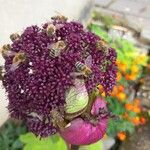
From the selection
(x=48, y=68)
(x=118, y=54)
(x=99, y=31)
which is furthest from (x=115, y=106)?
(x=48, y=68)

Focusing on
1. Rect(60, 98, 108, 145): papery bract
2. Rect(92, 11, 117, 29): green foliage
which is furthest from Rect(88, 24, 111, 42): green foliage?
Rect(60, 98, 108, 145): papery bract

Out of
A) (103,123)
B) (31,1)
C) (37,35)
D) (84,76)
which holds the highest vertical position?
(31,1)

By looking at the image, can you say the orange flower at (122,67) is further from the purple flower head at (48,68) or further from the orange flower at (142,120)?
the purple flower head at (48,68)

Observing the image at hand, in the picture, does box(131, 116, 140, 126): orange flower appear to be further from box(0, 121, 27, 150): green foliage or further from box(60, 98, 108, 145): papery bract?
box(60, 98, 108, 145): papery bract

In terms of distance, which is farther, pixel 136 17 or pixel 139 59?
pixel 136 17

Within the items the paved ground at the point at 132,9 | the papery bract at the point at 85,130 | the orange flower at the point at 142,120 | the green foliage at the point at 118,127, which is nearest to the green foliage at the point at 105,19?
the paved ground at the point at 132,9

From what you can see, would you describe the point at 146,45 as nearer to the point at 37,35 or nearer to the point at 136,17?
the point at 136,17

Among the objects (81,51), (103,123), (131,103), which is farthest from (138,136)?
(81,51)
